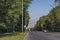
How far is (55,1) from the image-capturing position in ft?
388

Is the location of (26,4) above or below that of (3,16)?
above

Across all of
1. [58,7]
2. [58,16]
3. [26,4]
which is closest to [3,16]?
[26,4]

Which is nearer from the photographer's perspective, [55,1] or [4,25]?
[4,25]

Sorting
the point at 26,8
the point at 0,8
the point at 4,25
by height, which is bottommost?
the point at 4,25

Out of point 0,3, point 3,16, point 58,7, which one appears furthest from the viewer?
point 58,7

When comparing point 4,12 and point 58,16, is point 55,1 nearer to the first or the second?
point 58,16

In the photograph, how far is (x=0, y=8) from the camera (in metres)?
31.1

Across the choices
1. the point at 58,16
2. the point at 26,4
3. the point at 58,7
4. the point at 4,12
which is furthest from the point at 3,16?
the point at 58,7

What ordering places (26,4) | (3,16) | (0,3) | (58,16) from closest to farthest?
(0,3)
(3,16)
(26,4)
(58,16)

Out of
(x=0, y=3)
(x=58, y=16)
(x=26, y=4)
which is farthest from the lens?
(x=58, y=16)

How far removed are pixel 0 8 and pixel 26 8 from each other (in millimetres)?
49060

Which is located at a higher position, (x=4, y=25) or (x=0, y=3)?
(x=0, y=3)

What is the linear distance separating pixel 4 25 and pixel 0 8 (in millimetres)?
3714

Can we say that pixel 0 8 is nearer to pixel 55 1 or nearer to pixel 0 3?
pixel 0 3
